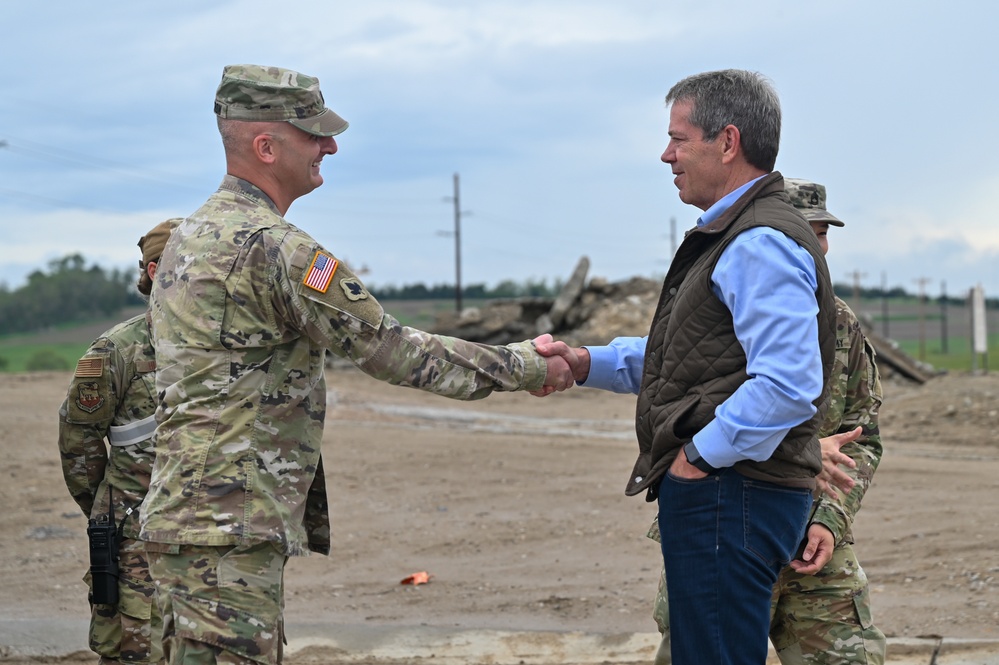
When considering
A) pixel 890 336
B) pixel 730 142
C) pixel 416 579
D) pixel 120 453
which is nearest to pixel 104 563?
pixel 120 453

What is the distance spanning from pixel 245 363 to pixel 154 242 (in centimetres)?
150

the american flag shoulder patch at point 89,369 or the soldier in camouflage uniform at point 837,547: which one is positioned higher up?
the american flag shoulder patch at point 89,369

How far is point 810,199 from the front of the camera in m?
4.32

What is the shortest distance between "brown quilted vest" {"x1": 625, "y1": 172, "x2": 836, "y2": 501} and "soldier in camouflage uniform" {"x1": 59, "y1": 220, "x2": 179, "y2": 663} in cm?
238

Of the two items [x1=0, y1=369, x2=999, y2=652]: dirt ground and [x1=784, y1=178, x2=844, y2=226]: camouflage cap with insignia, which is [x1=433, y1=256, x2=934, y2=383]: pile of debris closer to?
[x1=0, y1=369, x2=999, y2=652]: dirt ground

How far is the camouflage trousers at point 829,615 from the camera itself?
162 inches

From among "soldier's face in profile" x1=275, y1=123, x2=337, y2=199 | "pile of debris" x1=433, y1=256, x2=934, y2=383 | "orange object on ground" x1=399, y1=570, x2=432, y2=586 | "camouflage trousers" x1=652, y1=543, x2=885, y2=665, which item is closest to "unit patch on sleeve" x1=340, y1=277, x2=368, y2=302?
"soldier's face in profile" x1=275, y1=123, x2=337, y2=199

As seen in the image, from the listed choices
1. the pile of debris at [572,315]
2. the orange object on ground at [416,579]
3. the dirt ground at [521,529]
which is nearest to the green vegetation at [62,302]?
the pile of debris at [572,315]

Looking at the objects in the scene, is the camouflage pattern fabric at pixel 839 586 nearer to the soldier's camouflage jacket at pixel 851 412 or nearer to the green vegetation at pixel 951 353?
the soldier's camouflage jacket at pixel 851 412

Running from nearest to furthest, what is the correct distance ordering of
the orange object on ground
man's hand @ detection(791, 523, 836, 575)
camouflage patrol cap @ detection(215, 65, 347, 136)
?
camouflage patrol cap @ detection(215, 65, 347, 136)
man's hand @ detection(791, 523, 836, 575)
the orange object on ground

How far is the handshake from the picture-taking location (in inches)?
161

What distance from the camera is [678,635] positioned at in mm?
3227

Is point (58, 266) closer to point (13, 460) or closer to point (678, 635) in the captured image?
point (13, 460)

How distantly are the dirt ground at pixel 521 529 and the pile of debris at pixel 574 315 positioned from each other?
340 inches
